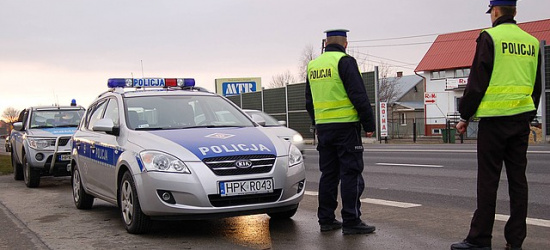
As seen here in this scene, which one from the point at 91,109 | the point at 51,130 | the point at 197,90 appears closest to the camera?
the point at 197,90

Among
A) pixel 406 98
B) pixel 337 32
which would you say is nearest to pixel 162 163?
pixel 337 32

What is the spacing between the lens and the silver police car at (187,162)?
5.94 m

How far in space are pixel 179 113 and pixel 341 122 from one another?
7.25ft

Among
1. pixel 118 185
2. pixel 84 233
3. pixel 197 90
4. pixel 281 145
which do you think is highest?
pixel 197 90

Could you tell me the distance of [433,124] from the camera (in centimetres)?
4494

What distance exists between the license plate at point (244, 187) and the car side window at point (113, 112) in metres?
1.98

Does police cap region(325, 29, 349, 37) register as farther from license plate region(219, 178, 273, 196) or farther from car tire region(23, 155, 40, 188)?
car tire region(23, 155, 40, 188)

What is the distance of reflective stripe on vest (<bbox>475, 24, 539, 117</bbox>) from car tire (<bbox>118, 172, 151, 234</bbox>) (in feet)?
11.3

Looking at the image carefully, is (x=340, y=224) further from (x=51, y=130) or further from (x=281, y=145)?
(x=51, y=130)

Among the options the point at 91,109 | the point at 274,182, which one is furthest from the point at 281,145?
the point at 91,109

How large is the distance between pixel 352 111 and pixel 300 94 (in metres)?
31.5

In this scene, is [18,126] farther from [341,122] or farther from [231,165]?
[341,122]

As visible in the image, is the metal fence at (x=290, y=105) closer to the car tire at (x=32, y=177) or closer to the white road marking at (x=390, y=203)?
the car tire at (x=32, y=177)

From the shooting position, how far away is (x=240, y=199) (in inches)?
237
